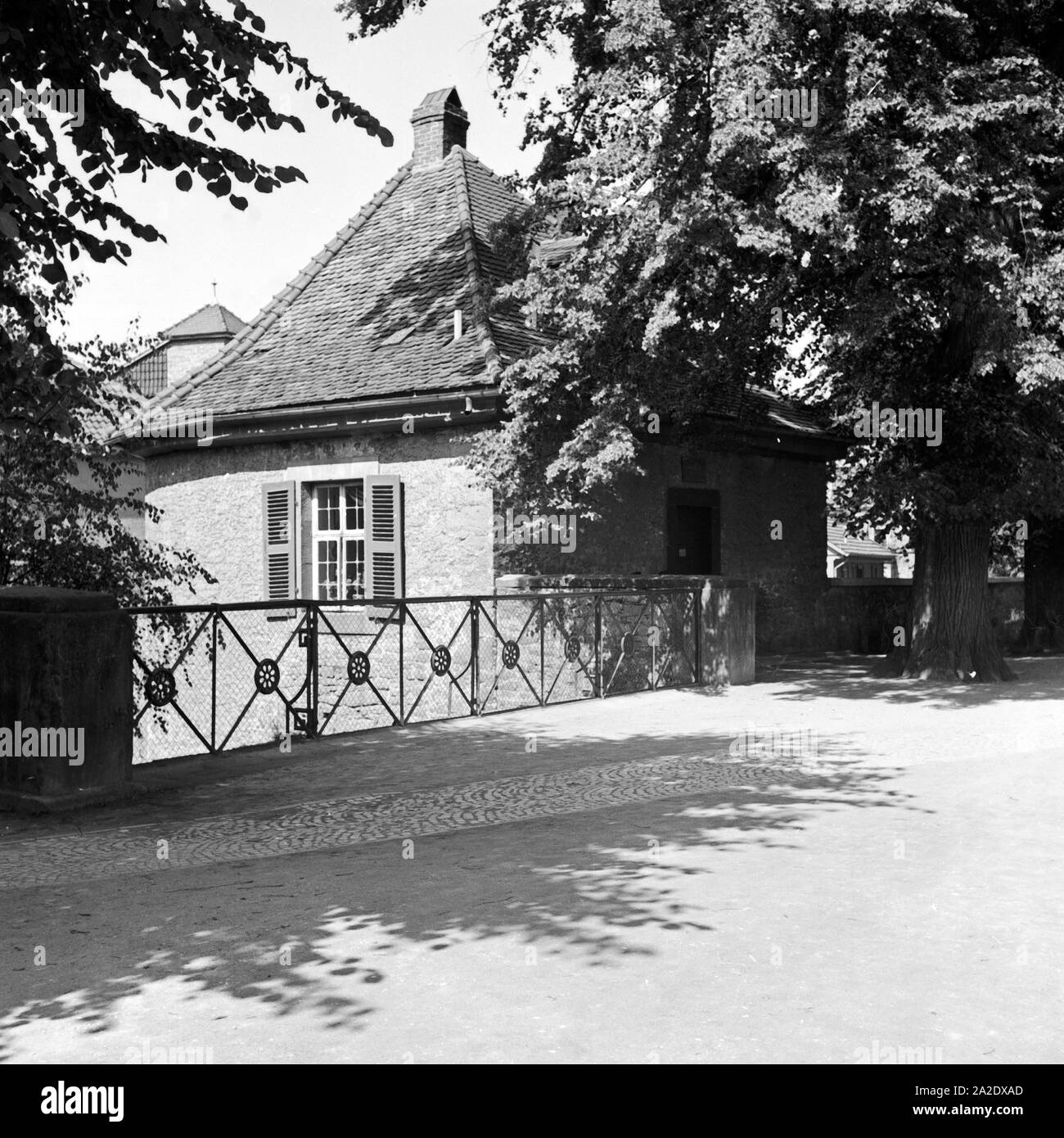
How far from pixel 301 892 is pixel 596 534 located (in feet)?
40.5

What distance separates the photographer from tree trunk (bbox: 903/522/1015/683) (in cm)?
1738

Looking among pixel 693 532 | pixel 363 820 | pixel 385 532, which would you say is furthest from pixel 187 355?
pixel 363 820

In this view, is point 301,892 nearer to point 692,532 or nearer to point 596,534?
point 596,534

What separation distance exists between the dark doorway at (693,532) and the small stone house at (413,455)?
37 millimetres

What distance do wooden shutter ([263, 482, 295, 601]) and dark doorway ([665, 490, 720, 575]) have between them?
5532 millimetres

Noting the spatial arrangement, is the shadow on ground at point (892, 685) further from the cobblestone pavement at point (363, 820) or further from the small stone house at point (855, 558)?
the small stone house at point (855, 558)

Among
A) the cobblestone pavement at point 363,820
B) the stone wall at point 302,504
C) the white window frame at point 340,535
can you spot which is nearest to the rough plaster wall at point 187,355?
the stone wall at point 302,504

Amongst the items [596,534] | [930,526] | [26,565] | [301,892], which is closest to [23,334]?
[26,565]

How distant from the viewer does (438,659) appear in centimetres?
1362

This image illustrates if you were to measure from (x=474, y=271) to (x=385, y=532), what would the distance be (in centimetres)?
422

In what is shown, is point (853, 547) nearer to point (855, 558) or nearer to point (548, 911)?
point (855, 558)

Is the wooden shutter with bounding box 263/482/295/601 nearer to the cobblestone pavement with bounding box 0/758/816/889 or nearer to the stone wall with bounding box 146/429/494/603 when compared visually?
the stone wall with bounding box 146/429/494/603

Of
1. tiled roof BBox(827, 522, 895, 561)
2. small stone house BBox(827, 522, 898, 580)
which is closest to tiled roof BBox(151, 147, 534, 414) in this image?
tiled roof BBox(827, 522, 895, 561)

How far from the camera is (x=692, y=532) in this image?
20531 mm
